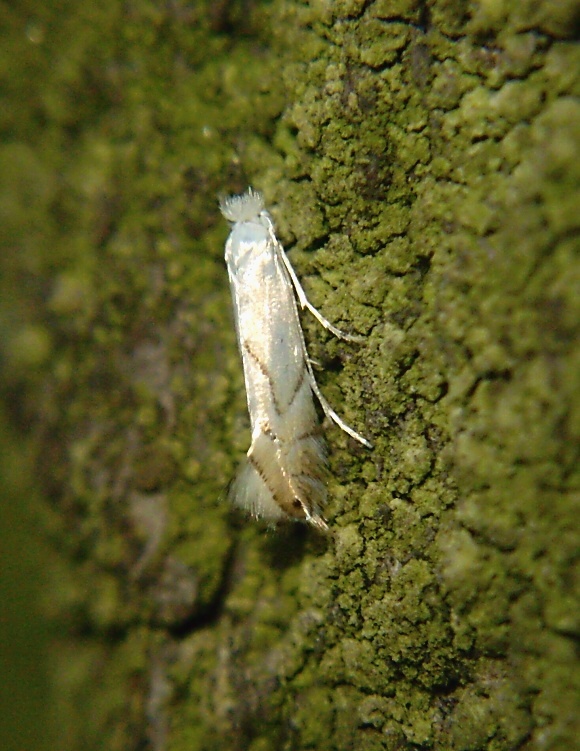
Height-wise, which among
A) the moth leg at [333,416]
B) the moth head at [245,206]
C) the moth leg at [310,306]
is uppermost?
the moth head at [245,206]

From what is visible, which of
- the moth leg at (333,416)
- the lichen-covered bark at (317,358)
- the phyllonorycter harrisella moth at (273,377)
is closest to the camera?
the lichen-covered bark at (317,358)

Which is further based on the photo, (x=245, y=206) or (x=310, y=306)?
(x=245, y=206)

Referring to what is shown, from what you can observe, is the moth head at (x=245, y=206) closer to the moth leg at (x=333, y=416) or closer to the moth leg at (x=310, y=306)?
the moth leg at (x=310, y=306)

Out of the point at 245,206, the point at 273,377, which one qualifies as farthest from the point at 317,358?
the point at 245,206

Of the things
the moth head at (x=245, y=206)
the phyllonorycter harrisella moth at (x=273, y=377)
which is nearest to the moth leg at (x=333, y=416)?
the phyllonorycter harrisella moth at (x=273, y=377)

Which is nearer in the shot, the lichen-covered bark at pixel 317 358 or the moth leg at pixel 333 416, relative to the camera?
the lichen-covered bark at pixel 317 358

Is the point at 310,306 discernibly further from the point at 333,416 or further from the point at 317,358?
the point at 333,416
